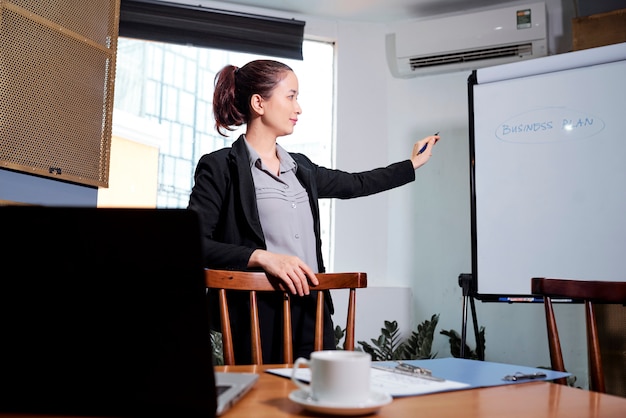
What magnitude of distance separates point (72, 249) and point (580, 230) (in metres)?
2.34

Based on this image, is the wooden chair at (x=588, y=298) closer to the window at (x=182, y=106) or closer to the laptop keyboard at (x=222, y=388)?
the laptop keyboard at (x=222, y=388)

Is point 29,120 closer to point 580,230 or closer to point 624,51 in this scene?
point 580,230

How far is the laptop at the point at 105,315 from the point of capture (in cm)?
50

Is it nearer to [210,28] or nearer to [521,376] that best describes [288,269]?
[521,376]

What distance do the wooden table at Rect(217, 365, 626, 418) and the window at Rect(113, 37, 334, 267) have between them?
2.57 meters

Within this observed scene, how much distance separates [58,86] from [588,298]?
215 centimetres

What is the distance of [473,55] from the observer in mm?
3311

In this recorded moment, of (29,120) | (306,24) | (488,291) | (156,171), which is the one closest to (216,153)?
(29,120)

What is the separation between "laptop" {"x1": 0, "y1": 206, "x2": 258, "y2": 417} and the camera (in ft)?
1.65

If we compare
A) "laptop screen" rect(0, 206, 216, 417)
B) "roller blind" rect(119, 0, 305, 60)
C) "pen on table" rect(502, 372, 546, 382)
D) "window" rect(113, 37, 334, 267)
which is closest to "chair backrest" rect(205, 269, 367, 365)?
"pen on table" rect(502, 372, 546, 382)

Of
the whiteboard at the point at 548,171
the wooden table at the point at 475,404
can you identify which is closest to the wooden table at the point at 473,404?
the wooden table at the point at 475,404

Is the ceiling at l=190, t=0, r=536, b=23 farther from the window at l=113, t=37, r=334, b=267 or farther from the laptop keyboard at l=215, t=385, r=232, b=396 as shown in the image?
the laptop keyboard at l=215, t=385, r=232, b=396

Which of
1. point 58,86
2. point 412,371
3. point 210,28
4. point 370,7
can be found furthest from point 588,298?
point 210,28

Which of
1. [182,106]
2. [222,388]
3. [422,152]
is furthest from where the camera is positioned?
[182,106]
